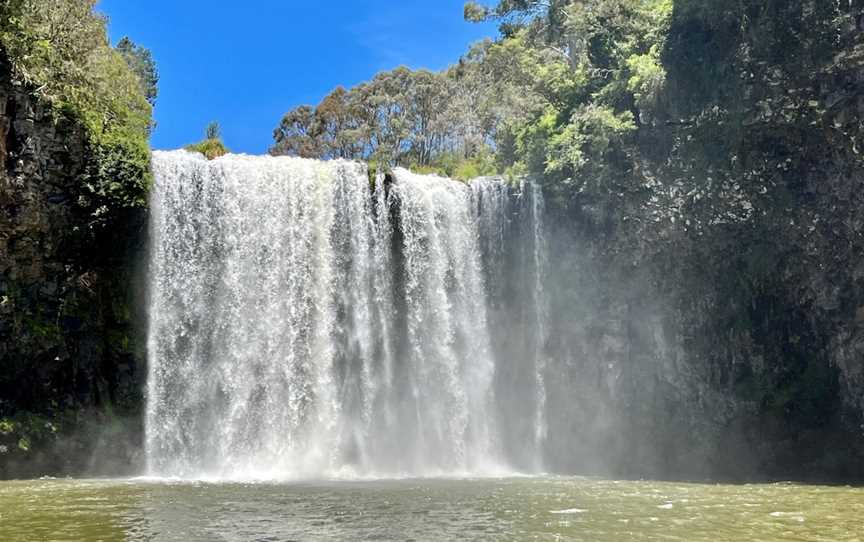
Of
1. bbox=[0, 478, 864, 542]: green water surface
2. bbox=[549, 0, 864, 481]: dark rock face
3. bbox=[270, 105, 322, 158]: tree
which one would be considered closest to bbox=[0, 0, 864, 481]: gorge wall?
bbox=[549, 0, 864, 481]: dark rock face

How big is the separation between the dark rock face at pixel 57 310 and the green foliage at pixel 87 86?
15.5 inches

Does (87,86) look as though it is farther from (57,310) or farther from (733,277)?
(733,277)

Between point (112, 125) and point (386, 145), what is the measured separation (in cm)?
3426

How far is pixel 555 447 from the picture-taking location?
80.7ft

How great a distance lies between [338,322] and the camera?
22969 millimetres

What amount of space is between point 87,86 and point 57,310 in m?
6.60

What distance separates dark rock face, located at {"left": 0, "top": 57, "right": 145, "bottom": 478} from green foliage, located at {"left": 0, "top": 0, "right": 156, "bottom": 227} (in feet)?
1.29

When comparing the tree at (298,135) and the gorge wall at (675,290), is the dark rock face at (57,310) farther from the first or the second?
the tree at (298,135)

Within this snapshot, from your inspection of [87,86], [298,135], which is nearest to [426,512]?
[87,86]

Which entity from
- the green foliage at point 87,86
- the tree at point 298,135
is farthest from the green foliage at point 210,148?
the tree at point 298,135

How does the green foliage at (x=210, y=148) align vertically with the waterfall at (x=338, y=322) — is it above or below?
above

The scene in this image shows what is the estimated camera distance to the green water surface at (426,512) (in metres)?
9.46

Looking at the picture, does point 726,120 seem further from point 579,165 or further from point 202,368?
point 202,368

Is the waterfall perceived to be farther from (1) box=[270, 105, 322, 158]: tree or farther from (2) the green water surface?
(1) box=[270, 105, 322, 158]: tree
